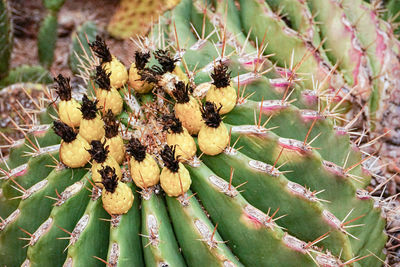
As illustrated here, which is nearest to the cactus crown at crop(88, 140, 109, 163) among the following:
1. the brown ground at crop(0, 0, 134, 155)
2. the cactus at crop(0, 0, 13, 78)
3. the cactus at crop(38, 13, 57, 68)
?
the cactus at crop(0, 0, 13, 78)

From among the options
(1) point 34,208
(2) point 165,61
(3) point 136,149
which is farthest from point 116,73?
(1) point 34,208

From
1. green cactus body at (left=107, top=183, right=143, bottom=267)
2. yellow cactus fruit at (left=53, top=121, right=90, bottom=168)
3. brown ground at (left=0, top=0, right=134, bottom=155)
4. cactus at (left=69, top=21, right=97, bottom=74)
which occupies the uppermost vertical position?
yellow cactus fruit at (left=53, top=121, right=90, bottom=168)

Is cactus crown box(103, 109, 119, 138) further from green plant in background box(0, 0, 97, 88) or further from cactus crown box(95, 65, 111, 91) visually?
green plant in background box(0, 0, 97, 88)

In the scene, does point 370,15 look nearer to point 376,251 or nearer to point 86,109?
point 376,251

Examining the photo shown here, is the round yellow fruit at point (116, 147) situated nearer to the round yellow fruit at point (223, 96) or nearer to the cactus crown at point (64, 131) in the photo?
the cactus crown at point (64, 131)

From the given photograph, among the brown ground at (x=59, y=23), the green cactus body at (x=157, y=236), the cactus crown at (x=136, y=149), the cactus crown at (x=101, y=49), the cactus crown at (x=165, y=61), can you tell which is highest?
the cactus crown at (x=165, y=61)

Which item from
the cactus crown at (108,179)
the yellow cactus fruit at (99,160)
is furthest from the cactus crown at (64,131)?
the cactus crown at (108,179)
